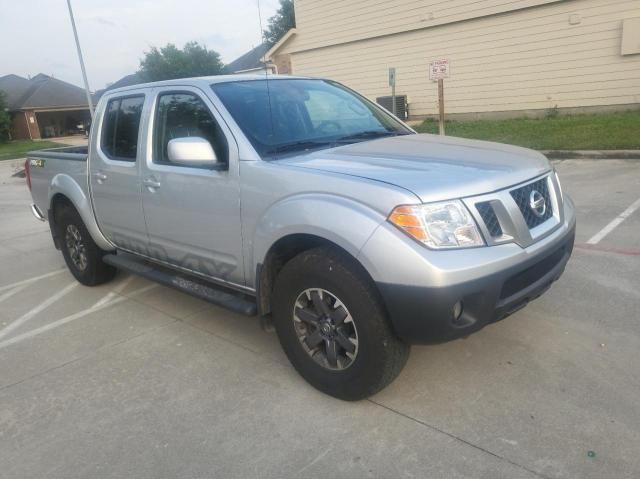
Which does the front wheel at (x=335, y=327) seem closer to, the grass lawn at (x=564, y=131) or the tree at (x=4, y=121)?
the grass lawn at (x=564, y=131)

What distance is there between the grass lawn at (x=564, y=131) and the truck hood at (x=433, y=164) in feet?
25.9

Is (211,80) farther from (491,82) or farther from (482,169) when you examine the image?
(491,82)

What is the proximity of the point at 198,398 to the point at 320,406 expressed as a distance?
747 mm

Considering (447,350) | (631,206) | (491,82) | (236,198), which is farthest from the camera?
(491,82)

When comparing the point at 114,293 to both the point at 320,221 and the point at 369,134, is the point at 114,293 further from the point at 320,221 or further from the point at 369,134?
the point at 320,221

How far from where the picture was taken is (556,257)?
9.96 ft

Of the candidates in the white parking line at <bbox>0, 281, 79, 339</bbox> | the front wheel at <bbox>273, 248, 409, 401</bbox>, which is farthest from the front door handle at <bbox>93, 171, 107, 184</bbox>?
the front wheel at <bbox>273, 248, 409, 401</bbox>

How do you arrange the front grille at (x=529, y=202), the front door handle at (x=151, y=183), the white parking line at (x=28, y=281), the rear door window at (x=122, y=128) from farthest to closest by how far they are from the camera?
the white parking line at (x=28, y=281)
the rear door window at (x=122, y=128)
the front door handle at (x=151, y=183)
the front grille at (x=529, y=202)

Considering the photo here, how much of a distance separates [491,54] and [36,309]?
1345 cm

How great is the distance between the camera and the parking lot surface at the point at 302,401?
8.40ft

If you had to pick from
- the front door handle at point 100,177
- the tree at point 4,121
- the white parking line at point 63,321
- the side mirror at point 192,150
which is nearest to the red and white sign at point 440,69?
the white parking line at point 63,321

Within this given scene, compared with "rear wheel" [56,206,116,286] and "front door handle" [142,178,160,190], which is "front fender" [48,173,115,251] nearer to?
"rear wheel" [56,206,116,286]

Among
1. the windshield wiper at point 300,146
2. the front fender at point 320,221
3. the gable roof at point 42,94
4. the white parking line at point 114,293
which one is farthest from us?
the gable roof at point 42,94

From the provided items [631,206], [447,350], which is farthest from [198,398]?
[631,206]
